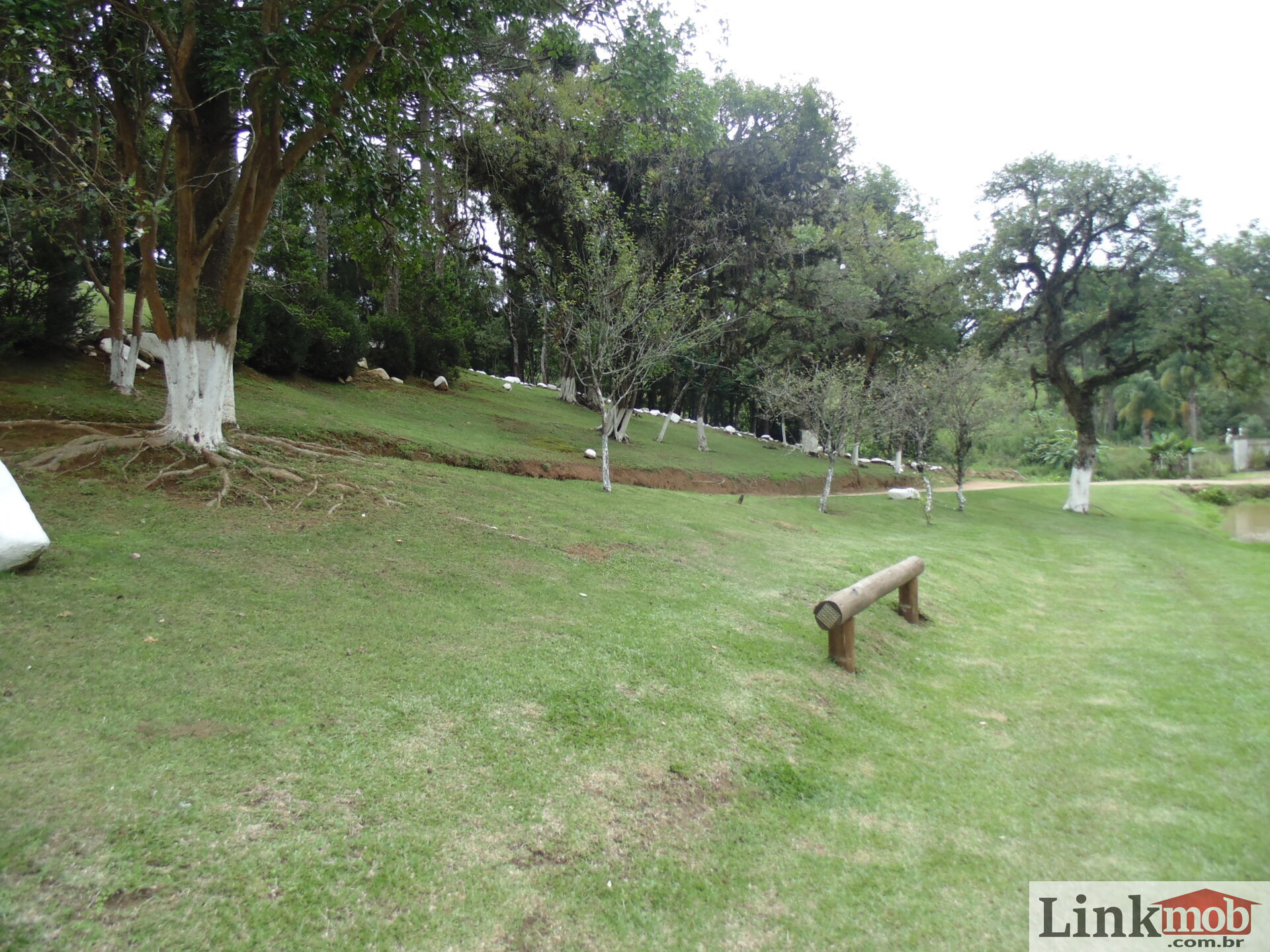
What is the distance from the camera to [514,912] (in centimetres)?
284

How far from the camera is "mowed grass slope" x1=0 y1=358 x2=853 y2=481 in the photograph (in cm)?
1059

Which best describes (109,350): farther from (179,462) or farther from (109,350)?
(179,462)

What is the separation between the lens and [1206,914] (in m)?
3.39

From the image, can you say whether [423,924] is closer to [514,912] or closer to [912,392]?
[514,912]

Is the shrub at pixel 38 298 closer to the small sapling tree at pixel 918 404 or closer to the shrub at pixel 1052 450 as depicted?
the small sapling tree at pixel 918 404

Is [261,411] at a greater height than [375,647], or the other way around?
[261,411]

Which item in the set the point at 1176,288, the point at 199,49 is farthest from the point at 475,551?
the point at 1176,288

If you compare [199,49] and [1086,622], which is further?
[1086,622]

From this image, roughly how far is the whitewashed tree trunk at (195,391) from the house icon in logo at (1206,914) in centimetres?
963

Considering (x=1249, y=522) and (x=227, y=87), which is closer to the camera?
(x=227, y=87)

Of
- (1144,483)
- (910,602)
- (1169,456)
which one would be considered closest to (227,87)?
(910,602)

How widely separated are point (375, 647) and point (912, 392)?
19.0m

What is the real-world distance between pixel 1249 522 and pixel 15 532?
33.4m

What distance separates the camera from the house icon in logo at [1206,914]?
3.30 meters
